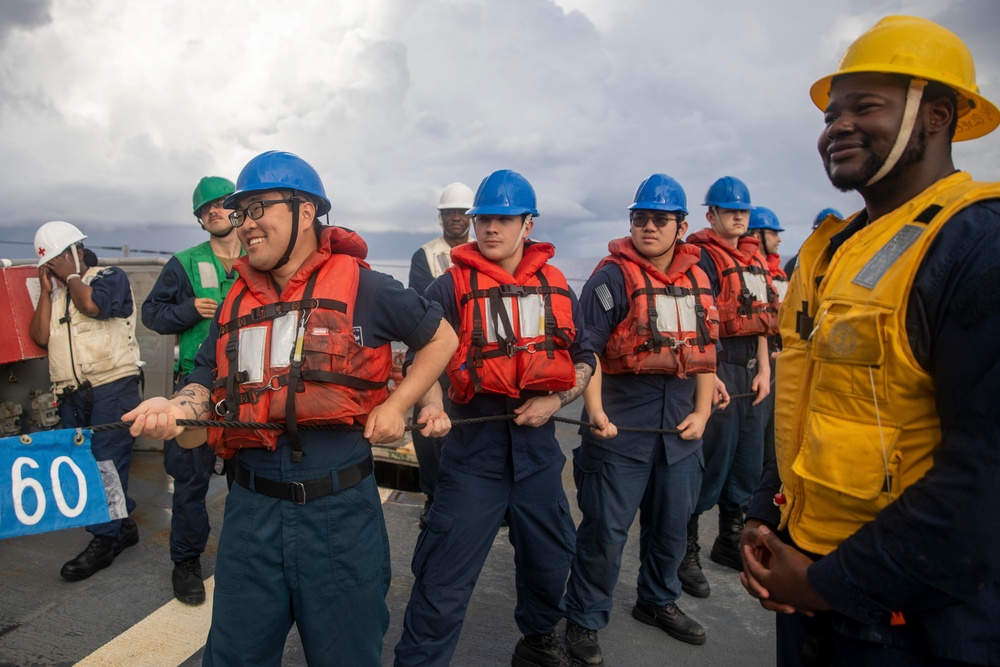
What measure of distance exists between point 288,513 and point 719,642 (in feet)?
8.57

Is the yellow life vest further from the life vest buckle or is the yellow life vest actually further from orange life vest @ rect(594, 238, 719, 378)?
orange life vest @ rect(594, 238, 719, 378)

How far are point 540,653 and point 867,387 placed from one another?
238 centimetres

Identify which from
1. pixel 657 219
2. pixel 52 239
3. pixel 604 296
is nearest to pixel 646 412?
pixel 604 296

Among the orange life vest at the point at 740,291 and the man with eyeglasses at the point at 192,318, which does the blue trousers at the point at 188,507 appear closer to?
the man with eyeglasses at the point at 192,318

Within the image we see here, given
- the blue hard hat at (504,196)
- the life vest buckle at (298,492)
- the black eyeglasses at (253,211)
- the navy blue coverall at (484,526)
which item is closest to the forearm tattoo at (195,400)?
the life vest buckle at (298,492)

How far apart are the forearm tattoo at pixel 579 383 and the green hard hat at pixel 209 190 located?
100.0 inches

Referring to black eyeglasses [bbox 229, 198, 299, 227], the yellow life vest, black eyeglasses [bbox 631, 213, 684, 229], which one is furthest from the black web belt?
black eyeglasses [bbox 631, 213, 684, 229]

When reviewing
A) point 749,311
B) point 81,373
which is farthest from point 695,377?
point 81,373

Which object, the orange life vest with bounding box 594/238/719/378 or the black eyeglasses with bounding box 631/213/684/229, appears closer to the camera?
the orange life vest with bounding box 594/238/719/378

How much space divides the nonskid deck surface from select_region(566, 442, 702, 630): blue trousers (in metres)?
0.30

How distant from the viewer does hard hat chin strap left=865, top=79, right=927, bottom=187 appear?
4.85 feet

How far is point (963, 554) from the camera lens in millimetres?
1227

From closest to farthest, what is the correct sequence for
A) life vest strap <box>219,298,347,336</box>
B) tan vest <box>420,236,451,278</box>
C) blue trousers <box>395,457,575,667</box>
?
life vest strap <box>219,298,347,336</box> < blue trousers <box>395,457,575,667</box> < tan vest <box>420,236,451,278</box>

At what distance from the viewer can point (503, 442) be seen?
117 inches
